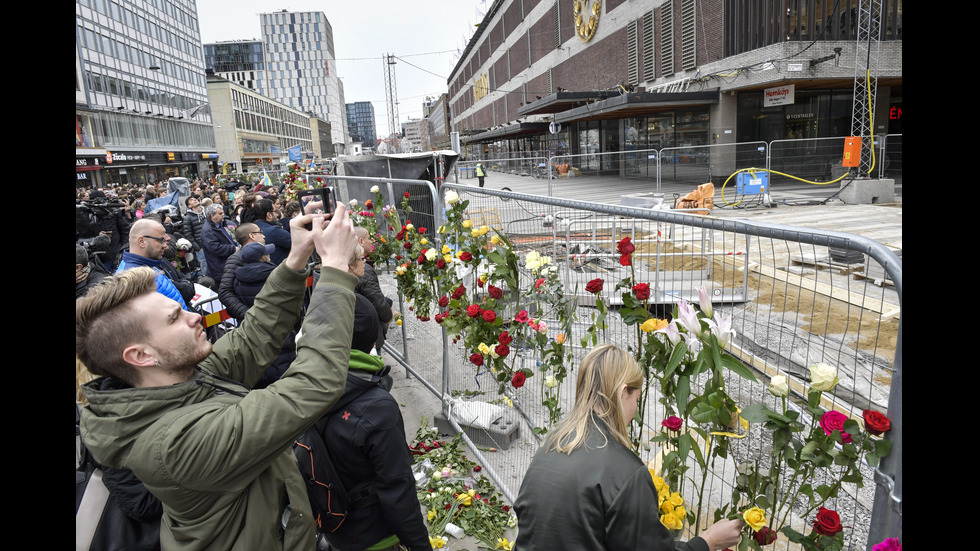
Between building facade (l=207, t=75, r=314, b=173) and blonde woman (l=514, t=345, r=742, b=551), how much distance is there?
60218 mm

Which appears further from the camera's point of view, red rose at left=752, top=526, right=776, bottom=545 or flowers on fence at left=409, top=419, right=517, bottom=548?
flowers on fence at left=409, top=419, right=517, bottom=548

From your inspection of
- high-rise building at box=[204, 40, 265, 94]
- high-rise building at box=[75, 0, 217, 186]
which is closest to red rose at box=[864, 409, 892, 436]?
high-rise building at box=[75, 0, 217, 186]

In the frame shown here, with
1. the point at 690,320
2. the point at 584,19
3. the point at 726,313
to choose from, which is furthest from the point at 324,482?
the point at 584,19

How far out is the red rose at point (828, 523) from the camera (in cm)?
151

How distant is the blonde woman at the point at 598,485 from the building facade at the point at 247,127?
60218mm

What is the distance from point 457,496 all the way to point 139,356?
2499 mm

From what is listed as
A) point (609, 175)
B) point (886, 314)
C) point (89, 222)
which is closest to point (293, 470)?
point (886, 314)

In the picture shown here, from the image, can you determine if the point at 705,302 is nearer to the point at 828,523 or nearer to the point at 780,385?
the point at 780,385

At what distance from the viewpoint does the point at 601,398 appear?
1.76 metres

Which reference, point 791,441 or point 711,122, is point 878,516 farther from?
point 711,122

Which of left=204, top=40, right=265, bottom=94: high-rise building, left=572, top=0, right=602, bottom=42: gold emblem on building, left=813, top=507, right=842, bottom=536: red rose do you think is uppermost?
left=204, top=40, right=265, bottom=94: high-rise building

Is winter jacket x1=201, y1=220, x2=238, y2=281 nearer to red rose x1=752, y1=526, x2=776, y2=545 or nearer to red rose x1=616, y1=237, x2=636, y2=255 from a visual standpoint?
red rose x1=616, y1=237, x2=636, y2=255

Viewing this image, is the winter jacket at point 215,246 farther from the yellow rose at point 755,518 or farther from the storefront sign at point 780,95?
the storefront sign at point 780,95

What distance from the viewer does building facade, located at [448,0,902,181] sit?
1761 cm
